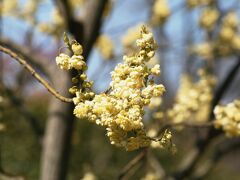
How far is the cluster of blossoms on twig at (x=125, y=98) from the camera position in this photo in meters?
1.06

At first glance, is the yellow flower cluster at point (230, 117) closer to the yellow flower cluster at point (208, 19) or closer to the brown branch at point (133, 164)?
the brown branch at point (133, 164)

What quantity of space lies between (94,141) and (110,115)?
4.96 m

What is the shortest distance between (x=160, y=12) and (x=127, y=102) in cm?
242

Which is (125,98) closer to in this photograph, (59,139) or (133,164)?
(133,164)

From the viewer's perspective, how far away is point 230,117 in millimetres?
1719

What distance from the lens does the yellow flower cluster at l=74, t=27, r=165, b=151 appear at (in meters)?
1.05

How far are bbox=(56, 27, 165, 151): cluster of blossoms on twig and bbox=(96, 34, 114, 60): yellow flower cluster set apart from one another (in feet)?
7.72

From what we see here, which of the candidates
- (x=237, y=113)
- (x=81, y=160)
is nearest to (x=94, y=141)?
(x=81, y=160)

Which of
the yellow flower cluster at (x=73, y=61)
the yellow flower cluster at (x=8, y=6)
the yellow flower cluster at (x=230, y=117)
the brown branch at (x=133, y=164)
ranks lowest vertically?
the yellow flower cluster at (x=73, y=61)

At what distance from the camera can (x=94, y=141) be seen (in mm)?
5980

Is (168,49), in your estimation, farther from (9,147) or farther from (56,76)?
(9,147)

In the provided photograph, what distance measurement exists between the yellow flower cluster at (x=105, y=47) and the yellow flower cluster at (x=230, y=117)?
1.79 metres

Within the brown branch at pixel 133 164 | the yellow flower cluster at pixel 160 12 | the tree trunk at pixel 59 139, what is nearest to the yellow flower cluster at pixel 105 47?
the yellow flower cluster at pixel 160 12

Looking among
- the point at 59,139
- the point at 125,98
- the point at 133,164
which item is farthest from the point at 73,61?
the point at 59,139
